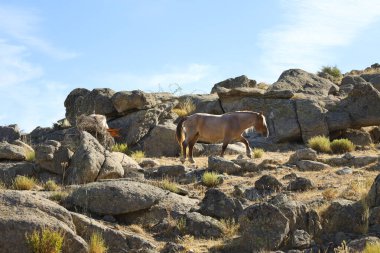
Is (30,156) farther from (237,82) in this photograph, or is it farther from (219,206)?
(237,82)

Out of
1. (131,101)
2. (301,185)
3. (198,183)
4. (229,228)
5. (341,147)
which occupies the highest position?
(131,101)

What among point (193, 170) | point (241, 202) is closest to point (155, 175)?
point (193, 170)

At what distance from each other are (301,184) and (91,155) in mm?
5969

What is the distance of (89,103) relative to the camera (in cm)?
3391

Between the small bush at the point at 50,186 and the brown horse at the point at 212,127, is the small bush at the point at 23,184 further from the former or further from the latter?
the brown horse at the point at 212,127

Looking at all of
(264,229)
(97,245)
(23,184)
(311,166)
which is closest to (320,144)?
(311,166)

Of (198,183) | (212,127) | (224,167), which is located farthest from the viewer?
(212,127)

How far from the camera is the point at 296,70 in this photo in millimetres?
40281

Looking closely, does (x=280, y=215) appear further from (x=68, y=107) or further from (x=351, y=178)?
(x=68, y=107)

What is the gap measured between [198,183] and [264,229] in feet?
21.2

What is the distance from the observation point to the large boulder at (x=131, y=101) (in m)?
32.3

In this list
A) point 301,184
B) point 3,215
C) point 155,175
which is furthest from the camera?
point 155,175

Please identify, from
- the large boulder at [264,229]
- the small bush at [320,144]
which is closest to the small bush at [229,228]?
the large boulder at [264,229]

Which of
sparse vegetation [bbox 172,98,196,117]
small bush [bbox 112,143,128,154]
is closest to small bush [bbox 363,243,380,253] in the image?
small bush [bbox 112,143,128,154]
